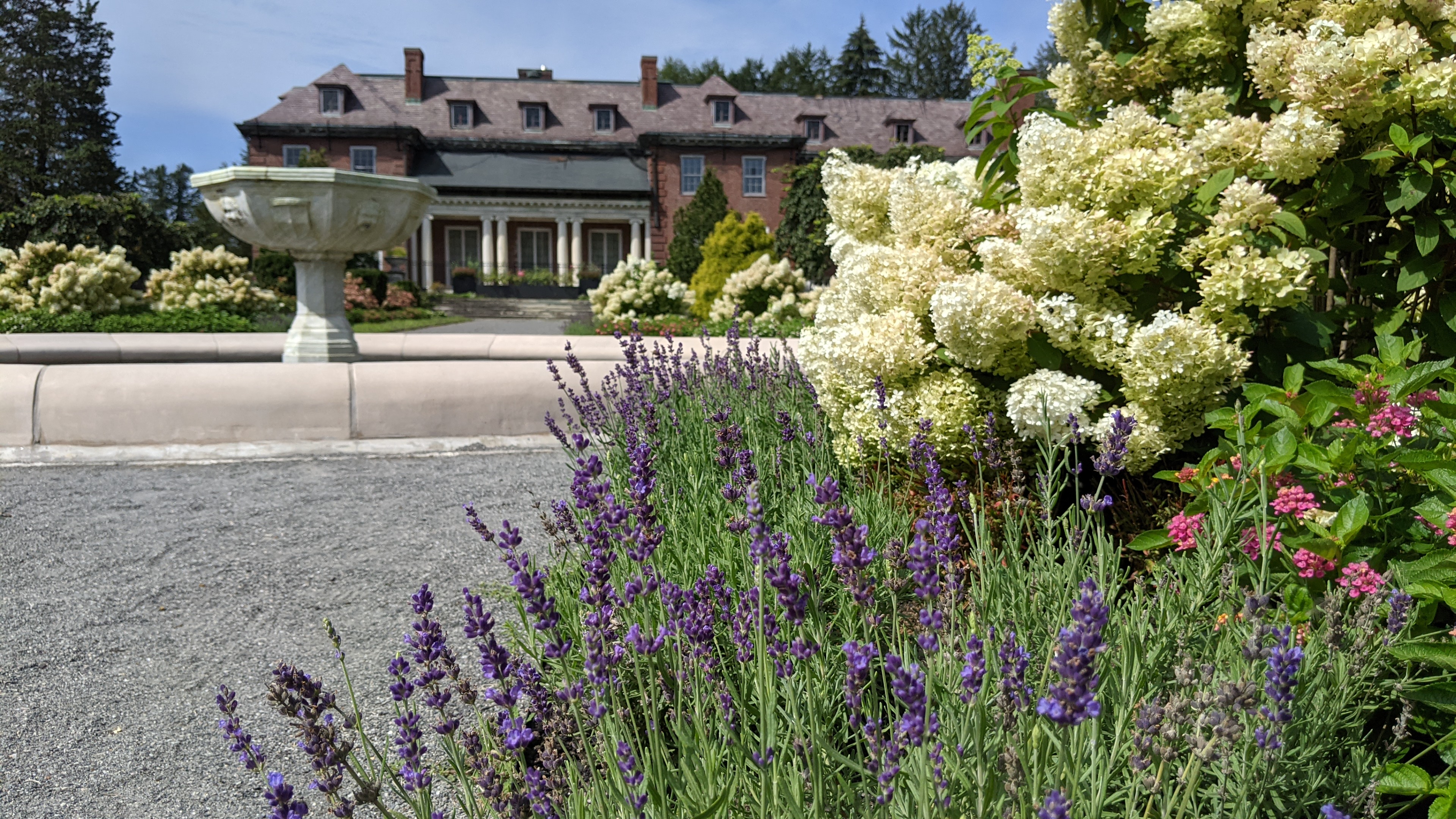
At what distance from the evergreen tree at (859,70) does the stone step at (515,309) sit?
124ft

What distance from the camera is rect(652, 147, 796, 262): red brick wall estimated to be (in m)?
38.6

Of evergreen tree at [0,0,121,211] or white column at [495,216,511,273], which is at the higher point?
evergreen tree at [0,0,121,211]

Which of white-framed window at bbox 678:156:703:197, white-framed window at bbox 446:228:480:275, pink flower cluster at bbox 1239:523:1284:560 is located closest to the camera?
pink flower cluster at bbox 1239:523:1284:560

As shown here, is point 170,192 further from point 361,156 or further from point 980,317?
point 980,317

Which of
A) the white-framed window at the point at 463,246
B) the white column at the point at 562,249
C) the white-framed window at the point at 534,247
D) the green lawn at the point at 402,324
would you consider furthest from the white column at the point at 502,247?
the green lawn at the point at 402,324

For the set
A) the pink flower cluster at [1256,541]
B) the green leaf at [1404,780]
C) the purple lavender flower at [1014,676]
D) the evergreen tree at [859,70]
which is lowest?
the green leaf at [1404,780]

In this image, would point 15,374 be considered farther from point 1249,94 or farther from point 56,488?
point 1249,94

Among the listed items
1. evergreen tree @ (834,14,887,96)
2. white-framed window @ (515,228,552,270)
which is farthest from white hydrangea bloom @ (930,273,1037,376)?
evergreen tree @ (834,14,887,96)

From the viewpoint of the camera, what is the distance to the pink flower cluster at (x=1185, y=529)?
7.09ft

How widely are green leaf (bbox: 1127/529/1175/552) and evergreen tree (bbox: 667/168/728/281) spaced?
81.2ft

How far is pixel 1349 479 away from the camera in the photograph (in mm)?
2021

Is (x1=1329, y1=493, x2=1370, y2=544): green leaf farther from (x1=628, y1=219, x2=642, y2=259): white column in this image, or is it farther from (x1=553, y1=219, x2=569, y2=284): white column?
(x1=628, y1=219, x2=642, y2=259): white column

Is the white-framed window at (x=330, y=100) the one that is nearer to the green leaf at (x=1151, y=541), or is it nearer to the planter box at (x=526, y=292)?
the planter box at (x=526, y=292)

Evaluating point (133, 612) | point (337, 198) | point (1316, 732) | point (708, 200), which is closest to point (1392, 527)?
point (1316, 732)
